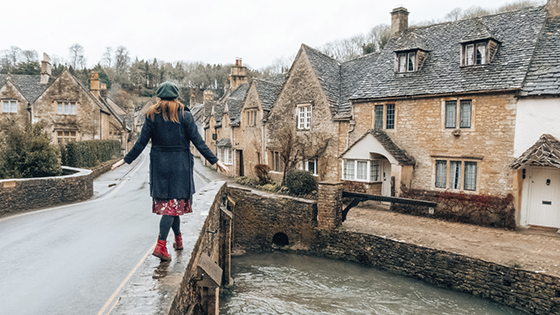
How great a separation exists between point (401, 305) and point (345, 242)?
410 cm

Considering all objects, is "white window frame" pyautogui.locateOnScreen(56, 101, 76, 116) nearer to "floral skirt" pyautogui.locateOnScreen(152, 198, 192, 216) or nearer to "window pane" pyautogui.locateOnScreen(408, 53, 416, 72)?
"window pane" pyautogui.locateOnScreen(408, 53, 416, 72)

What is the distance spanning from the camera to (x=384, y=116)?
2023 centimetres

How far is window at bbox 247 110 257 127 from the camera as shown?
1146 inches

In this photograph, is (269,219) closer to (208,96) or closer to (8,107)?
(8,107)

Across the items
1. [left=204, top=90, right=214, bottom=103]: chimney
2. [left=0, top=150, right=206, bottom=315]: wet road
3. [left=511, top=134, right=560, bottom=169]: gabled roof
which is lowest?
[left=0, top=150, right=206, bottom=315]: wet road

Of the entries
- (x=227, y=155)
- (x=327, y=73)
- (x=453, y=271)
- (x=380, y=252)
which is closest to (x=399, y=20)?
(x=327, y=73)

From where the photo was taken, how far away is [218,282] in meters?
6.57

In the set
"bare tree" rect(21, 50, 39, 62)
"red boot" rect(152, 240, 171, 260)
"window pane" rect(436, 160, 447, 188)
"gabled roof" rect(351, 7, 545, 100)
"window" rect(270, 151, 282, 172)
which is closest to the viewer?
"red boot" rect(152, 240, 171, 260)

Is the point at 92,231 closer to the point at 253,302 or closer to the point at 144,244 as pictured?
the point at 144,244

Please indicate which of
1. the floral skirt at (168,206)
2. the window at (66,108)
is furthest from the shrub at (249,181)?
the window at (66,108)

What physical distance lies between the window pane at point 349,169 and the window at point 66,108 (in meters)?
29.1

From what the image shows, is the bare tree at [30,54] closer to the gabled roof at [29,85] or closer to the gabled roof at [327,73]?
the gabled roof at [29,85]

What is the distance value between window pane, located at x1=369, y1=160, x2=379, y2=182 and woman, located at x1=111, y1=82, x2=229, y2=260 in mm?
16027

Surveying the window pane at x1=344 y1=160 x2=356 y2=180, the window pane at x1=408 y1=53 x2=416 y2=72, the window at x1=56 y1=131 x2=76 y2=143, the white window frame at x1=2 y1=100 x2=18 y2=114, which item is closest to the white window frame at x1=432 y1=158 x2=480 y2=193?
the window pane at x1=344 y1=160 x2=356 y2=180
